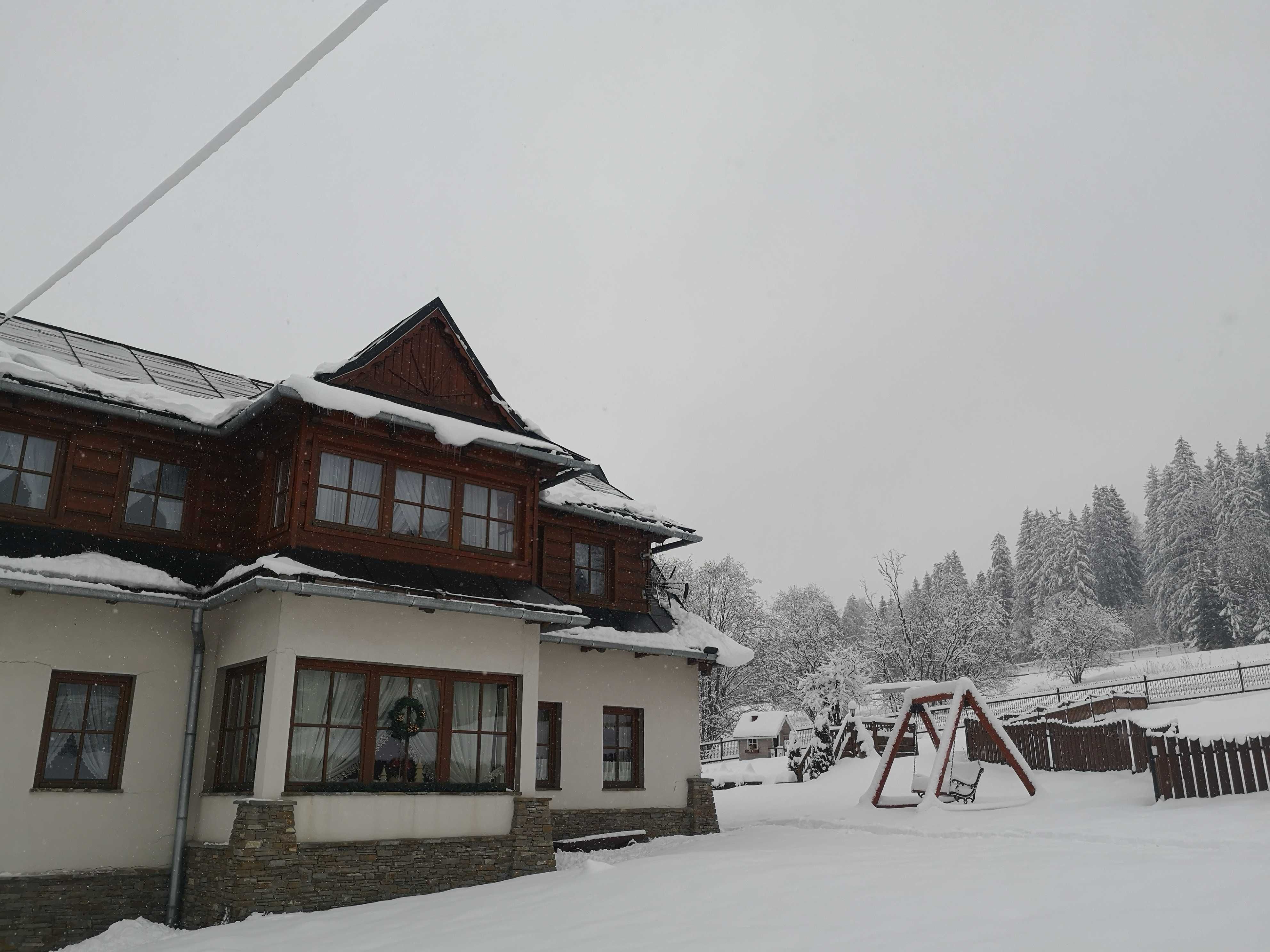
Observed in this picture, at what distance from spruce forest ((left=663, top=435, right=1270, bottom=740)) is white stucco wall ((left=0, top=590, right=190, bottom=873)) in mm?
14813

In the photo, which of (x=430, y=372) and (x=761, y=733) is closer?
(x=430, y=372)

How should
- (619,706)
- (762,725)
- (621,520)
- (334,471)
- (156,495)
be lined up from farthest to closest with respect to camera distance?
(762,725)
(621,520)
(619,706)
(156,495)
(334,471)

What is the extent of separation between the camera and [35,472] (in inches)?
467

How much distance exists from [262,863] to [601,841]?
6340 millimetres

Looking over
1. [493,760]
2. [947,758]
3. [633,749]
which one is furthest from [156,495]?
[947,758]

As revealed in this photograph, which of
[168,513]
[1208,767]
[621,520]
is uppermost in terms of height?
[621,520]

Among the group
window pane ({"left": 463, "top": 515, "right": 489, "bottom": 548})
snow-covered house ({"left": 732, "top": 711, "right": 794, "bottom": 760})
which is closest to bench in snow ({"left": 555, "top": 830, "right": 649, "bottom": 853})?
window pane ({"left": 463, "top": 515, "right": 489, "bottom": 548})

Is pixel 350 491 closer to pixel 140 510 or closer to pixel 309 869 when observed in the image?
pixel 140 510

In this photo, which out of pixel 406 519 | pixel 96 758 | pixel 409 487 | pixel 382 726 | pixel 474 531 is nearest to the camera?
pixel 96 758

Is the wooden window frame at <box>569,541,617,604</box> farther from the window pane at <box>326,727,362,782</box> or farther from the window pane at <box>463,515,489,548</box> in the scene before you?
the window pane at <box>326,727,362,782</box>

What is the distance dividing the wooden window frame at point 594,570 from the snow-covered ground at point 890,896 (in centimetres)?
460

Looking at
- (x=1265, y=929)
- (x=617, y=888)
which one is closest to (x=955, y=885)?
(x=1265, y=929)

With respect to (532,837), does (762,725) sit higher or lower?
higher

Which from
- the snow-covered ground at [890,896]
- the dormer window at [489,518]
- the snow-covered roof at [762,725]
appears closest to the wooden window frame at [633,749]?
the snow-covered ground at [890,896]
